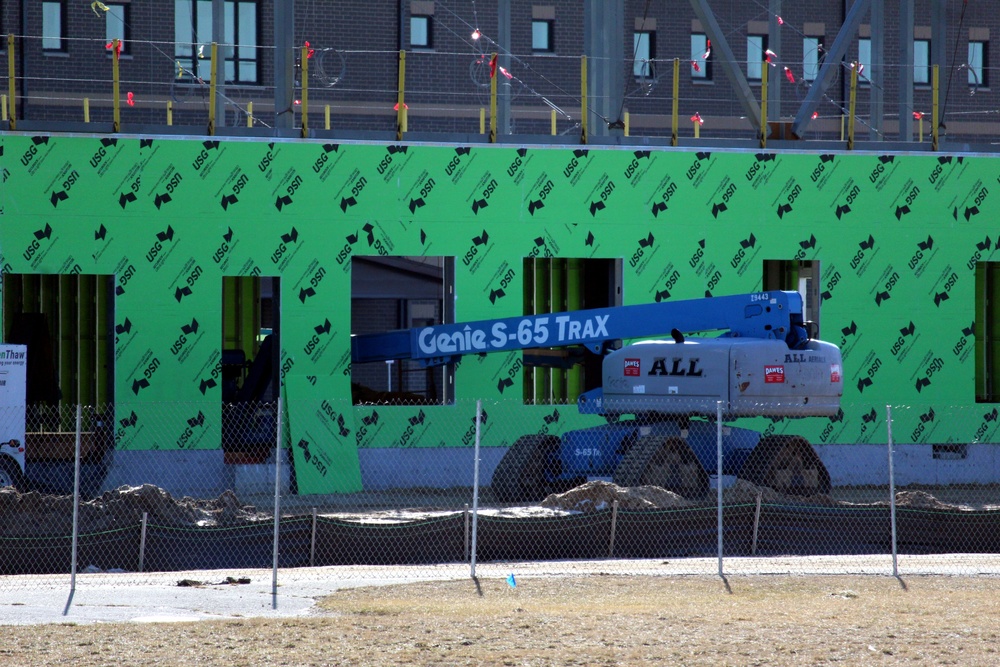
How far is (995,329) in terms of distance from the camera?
26.2 m

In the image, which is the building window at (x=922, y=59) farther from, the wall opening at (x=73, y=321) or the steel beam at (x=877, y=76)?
the wall opening at (x=73, y=321)

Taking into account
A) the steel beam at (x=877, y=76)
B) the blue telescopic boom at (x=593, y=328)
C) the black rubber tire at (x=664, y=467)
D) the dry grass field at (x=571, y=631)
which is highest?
the steel beam at (x=877, y=76)

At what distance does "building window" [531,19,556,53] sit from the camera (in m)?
39.8

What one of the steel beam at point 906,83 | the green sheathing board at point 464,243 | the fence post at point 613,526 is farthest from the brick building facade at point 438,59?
the fence post at point 613,526

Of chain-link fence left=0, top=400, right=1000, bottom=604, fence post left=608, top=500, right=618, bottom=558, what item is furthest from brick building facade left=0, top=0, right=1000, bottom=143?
fence post left=608, top=500, right=618, bottom=558

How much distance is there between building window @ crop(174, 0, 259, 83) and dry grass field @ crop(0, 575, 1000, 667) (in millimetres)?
26472

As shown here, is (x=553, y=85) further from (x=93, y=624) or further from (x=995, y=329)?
(x=93, y=624)

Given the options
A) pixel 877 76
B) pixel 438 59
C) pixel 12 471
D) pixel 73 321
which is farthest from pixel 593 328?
pixel 438 59

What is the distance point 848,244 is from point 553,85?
16945 millimetres

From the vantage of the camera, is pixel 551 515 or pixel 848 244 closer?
pixel 551 515

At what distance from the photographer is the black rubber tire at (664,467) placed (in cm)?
1798

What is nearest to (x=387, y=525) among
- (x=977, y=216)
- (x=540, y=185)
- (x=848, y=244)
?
(x=540, y=185)

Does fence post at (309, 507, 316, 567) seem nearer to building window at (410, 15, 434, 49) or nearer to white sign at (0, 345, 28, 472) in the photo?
white sign at (0, 345, 28, 472)

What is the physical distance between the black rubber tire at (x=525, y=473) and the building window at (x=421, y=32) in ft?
69.8
